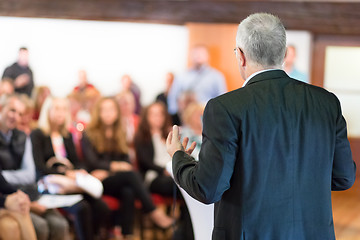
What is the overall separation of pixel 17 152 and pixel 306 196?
222 centimetres

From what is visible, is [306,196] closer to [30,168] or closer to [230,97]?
[230,97]

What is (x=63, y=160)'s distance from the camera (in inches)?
139

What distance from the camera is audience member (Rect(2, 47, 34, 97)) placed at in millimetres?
6145

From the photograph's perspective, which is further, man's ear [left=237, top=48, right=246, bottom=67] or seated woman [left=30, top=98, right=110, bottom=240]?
seated woman [left=30, top=98, right=110, bottom=240]

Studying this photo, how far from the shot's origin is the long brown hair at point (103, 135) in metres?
3.81

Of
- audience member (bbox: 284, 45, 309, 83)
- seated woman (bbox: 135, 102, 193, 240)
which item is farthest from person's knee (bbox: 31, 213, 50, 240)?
audience member (bbox: 284, 45, 309, 83)

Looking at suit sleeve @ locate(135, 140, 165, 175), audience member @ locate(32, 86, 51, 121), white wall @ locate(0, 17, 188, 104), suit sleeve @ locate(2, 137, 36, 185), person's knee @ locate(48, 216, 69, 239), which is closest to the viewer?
suit sleeve @ locate(2, 137, 36, 185)

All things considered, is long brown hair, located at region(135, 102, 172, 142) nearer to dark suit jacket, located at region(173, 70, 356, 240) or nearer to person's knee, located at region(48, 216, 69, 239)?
person's knee, located at region(48, 216, 69, 239)

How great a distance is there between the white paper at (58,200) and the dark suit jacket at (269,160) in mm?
1966

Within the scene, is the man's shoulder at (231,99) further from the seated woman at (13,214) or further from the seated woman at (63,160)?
the seated woman at (63,160)

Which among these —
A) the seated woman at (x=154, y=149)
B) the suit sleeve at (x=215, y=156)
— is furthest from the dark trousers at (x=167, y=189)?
the suit sleeve at (x=215, y=156)

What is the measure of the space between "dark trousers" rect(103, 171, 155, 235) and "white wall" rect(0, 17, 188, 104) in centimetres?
263

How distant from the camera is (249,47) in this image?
1.38m

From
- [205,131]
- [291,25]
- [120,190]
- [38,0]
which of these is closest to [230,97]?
[205,131]
